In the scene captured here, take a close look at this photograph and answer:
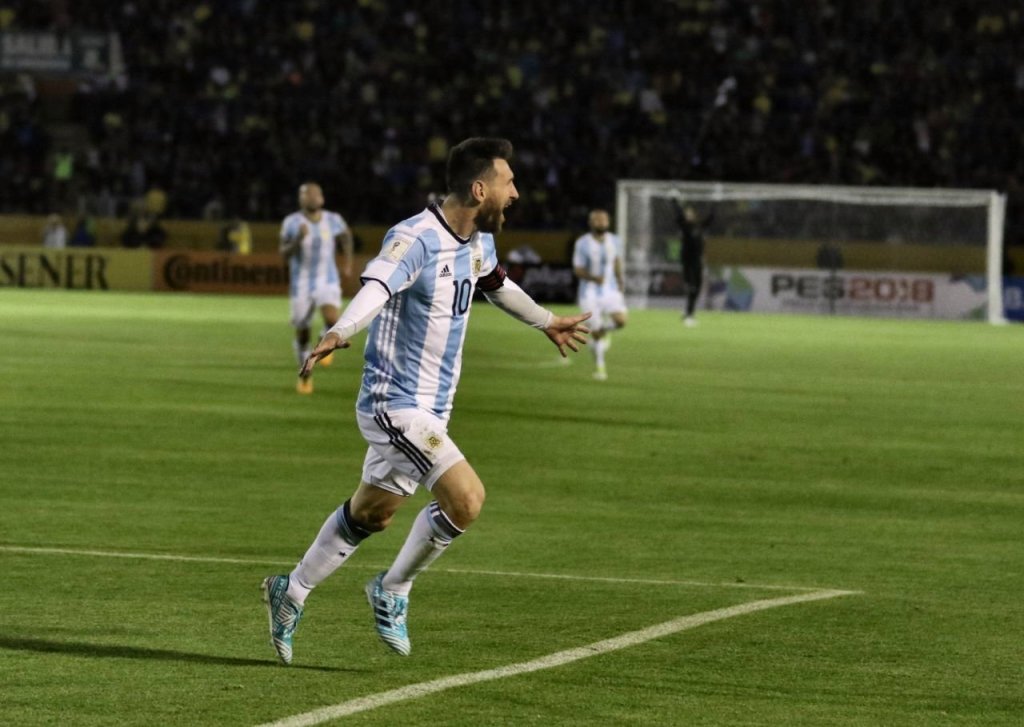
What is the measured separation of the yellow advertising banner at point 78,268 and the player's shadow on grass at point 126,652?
42.6 metres

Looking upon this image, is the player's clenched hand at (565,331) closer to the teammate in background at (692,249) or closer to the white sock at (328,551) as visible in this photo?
the white sock at (328,551)

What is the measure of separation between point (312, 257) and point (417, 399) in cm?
1744

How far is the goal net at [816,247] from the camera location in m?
46.3

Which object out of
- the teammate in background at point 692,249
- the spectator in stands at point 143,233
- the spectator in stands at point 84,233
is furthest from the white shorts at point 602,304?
the spectator in stands at point 84,233

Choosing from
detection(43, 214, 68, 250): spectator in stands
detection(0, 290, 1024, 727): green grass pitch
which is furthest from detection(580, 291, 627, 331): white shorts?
detection(43, 214, 68, 250): spectator in stands

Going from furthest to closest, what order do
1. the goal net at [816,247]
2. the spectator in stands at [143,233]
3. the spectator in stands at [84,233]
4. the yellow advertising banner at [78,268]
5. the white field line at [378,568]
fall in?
the spectator in stands at [84,233]
the yellow advertising banner at [78,268]
the spectator in stands at [143,233]
the goal net at [816,247]
the white field line at [378,568]

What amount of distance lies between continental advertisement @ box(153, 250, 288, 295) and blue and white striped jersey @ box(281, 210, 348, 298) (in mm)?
24413

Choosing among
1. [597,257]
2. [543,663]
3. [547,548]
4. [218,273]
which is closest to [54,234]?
[218,273]

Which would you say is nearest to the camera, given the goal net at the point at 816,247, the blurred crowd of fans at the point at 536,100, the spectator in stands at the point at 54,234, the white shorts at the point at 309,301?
the white shorts at the point at 309,301

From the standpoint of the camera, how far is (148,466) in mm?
15328

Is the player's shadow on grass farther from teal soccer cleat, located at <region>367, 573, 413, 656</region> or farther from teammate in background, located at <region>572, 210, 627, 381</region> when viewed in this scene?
teammate in background, located at <region>572, 210, 627, 381</region>

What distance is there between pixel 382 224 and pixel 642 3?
10238 mm

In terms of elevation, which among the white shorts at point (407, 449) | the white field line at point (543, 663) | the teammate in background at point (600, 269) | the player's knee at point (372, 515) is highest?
the white shorts at point (407, 449)

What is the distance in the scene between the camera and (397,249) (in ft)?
26.2
